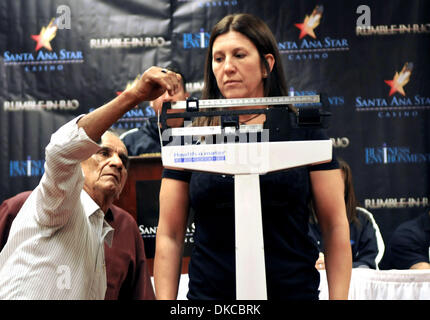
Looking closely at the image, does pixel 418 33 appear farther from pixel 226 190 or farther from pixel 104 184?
pixel 226 190

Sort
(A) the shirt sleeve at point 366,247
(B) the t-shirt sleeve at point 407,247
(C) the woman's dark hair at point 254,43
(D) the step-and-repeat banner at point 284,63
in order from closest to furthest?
1. (C) the woman's dark hair at point 254,43
2. (A) the shirt sleeve at point 366,247
3. (B) the t-shirt sleeve at point 407,247
4. (D) the step-and-repeat banner at point 284,63

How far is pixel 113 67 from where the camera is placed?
3494mm

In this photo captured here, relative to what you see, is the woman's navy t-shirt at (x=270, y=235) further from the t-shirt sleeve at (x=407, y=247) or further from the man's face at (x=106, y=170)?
the t-shirt sleeve at (x=407, y=247)

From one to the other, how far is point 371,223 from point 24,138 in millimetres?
2268

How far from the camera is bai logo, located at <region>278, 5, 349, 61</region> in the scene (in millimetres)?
3461

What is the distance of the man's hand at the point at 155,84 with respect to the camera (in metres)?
0.94

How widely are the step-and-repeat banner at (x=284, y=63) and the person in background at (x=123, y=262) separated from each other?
5.93ft

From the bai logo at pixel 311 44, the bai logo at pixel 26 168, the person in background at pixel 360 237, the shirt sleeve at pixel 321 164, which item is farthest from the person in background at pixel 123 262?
the bai logo at pixel 311 44

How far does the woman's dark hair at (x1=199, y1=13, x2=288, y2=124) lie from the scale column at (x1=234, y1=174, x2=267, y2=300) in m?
0.39

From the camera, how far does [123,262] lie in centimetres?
165

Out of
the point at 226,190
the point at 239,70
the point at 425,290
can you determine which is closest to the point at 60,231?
the point at 226,190

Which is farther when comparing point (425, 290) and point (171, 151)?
point (425, 290)

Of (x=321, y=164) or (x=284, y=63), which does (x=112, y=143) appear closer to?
(x=321, y=164)

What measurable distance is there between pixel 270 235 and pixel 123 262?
30.8 inches
